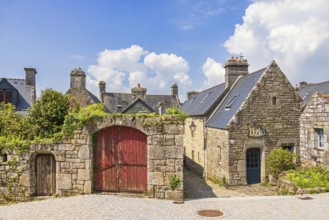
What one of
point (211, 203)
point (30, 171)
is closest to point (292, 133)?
point (211, 203)

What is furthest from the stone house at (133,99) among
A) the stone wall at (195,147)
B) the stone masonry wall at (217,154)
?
the stone masonry wall at (217,154)

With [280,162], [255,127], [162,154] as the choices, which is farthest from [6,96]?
[280,162]

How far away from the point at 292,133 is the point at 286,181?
16.0 ft

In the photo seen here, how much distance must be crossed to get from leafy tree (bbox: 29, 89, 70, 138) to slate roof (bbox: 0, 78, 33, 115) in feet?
41.7

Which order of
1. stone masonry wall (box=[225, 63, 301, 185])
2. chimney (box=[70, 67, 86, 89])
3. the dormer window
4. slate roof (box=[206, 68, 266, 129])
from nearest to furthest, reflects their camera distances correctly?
stone masonry wall (box=[225, 63, 301, 185])
slate roof (box=[206, 68, 266, 129])
the dormer window
chimney (box=[70, 67, 86, 89])

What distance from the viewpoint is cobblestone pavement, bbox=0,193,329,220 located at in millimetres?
7023

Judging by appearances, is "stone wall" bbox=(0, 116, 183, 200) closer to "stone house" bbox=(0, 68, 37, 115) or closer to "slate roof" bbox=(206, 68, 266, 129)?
"slate roof" bbox=(206, 68, 266, 129)

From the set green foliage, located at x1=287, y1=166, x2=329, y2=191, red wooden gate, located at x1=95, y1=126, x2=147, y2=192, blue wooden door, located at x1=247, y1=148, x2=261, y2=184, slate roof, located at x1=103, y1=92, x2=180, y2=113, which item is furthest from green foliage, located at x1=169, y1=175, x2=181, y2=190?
slate roof, located at x1=103, y1=92, x2=180, y2=113

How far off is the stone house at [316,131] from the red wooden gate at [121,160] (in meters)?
7.40

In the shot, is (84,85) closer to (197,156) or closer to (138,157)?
(197,156)

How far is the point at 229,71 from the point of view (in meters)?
18.0

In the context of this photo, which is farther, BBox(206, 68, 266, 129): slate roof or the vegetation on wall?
BBox(206, 68, 266, 129): slate roof

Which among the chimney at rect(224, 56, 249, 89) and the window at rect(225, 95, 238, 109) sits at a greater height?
the chimney at rect(224, 56, 249, 89)

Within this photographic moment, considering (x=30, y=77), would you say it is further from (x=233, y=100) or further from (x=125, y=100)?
(x=233, y=100)
